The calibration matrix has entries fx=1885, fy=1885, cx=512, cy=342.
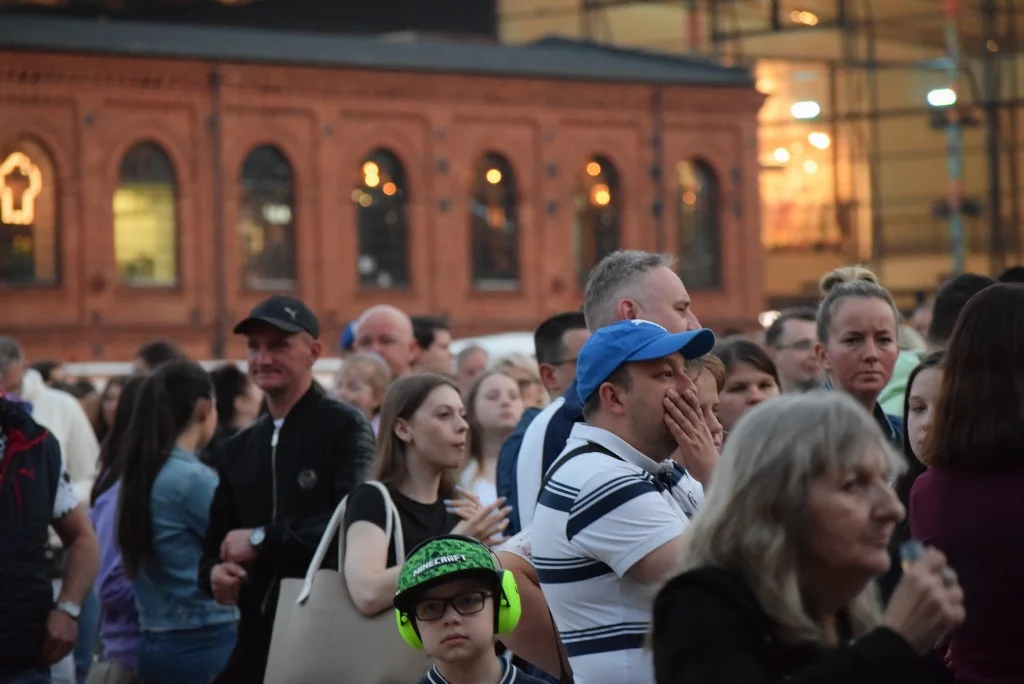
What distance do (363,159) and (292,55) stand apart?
2.88 metres

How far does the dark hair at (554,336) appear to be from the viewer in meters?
7.98

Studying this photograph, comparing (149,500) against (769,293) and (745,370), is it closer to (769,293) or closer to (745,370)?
(745,370)

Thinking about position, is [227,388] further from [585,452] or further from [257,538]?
[585,452]

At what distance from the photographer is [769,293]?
51.8 metres

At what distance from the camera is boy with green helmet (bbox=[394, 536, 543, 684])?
5.64m

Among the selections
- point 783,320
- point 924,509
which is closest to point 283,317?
point 783,320

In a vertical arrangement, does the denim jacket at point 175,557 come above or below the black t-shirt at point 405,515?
below

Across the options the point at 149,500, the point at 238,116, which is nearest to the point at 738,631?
the point at 149,500

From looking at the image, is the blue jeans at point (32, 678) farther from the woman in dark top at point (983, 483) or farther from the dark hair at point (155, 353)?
the dark hair at point (155, 353)

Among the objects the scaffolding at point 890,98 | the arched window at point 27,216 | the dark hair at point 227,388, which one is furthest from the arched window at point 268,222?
the dark hair at point 227,388

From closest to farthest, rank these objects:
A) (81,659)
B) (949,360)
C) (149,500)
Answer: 1. (949,360)
2. (149,500)
3. (81,659)

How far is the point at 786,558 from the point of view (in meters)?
3.63

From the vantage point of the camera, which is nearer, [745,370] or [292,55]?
[745,370]

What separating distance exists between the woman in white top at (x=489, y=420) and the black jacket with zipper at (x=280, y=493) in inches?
73.8
